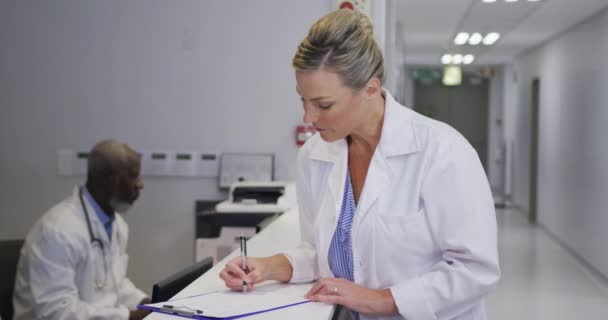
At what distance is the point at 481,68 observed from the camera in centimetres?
1451

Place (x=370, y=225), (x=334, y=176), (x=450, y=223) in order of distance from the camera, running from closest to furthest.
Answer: (x=450, y=223), (x=370, y=225), (x=334, y=176)

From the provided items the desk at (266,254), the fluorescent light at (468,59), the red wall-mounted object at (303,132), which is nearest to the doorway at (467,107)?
the fluorescent light at (468,59)

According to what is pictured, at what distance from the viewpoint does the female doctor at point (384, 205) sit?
1.55 metres

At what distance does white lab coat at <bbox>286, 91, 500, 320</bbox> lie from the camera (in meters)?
1.53

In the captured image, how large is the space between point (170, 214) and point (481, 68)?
11.2 meters

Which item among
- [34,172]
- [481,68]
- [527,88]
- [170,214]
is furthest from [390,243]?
[481,68]

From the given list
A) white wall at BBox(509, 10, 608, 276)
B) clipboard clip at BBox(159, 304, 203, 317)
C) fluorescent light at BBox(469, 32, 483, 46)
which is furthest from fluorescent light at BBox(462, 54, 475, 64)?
clipboard clip at BBox(159, 304, 203, 317)

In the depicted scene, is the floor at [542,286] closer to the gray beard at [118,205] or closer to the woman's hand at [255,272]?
the gray beard at [118,205]

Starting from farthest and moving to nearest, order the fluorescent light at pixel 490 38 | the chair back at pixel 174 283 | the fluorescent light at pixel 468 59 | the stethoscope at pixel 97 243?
the fluorescent light at pixel 468 59 → the fluorescent light at pixel 490 38 → the stethoscope at pixel 97 243 → the chair back at pixel 174 283

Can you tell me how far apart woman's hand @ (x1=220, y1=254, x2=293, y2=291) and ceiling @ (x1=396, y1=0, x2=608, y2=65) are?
549 centimetres

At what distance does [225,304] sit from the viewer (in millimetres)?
1551

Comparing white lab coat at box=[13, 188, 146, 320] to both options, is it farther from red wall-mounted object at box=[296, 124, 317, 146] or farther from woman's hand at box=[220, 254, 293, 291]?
red wall-mounted object at box=[296, 124, 317, 146]

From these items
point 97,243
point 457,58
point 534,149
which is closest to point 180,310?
point 97,243

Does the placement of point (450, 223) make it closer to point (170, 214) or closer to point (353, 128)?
point (353, 128)
